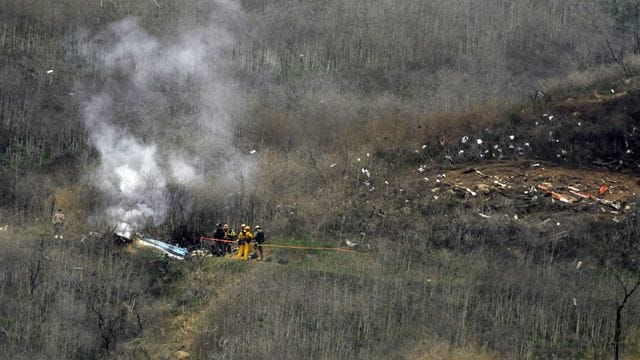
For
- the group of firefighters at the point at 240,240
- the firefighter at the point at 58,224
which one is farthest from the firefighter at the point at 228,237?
the firefighter at the point at 58,224

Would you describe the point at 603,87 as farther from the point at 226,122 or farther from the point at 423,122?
the point at 226,122

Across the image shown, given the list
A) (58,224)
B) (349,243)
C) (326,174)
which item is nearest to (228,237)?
(349,243)

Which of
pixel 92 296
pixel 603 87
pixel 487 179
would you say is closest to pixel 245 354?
pixel 92 296

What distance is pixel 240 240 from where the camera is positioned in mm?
Result: 31828

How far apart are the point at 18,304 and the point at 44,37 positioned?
1233 centimetres

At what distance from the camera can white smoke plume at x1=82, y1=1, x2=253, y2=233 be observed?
110 ft

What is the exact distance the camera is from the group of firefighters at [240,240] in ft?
104

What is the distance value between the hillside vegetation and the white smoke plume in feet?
0.24

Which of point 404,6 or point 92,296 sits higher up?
point 404,6

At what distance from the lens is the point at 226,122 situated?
36750mm

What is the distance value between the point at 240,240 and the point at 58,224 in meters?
4.79

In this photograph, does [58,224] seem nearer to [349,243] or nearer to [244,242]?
[244,242]

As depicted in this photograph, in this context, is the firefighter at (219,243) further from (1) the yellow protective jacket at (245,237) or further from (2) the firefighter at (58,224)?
(2) the firefighter at (58,224)

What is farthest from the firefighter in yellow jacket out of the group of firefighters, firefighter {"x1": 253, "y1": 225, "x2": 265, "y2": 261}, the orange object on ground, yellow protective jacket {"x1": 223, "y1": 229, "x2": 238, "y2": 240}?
the orange object on ground
